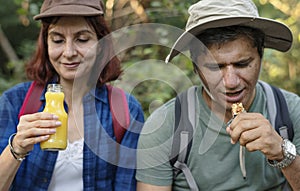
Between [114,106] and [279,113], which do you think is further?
[114,106]

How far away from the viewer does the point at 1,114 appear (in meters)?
3.17

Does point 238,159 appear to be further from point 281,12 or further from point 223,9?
point 281,12

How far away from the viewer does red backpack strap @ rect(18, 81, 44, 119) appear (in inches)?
125

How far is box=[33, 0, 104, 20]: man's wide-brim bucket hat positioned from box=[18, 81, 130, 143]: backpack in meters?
0.48

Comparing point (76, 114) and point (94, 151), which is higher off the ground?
point (76, 114)

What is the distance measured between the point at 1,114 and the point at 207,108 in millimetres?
1297

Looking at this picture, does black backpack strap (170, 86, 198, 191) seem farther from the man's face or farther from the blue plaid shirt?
the blue plaid shirt

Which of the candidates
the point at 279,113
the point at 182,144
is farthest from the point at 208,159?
the point at 279,113

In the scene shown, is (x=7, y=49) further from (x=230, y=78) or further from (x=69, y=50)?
(x=230, y=78)

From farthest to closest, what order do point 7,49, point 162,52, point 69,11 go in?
point 7,49 → point 162,52 → point 69,11

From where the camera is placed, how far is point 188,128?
2.99 m

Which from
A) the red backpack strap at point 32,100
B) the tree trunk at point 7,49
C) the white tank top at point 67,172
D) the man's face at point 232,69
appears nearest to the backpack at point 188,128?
the man's face at point 232,69

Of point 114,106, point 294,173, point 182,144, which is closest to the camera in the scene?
point 294,173

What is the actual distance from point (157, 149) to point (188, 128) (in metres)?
0.23
